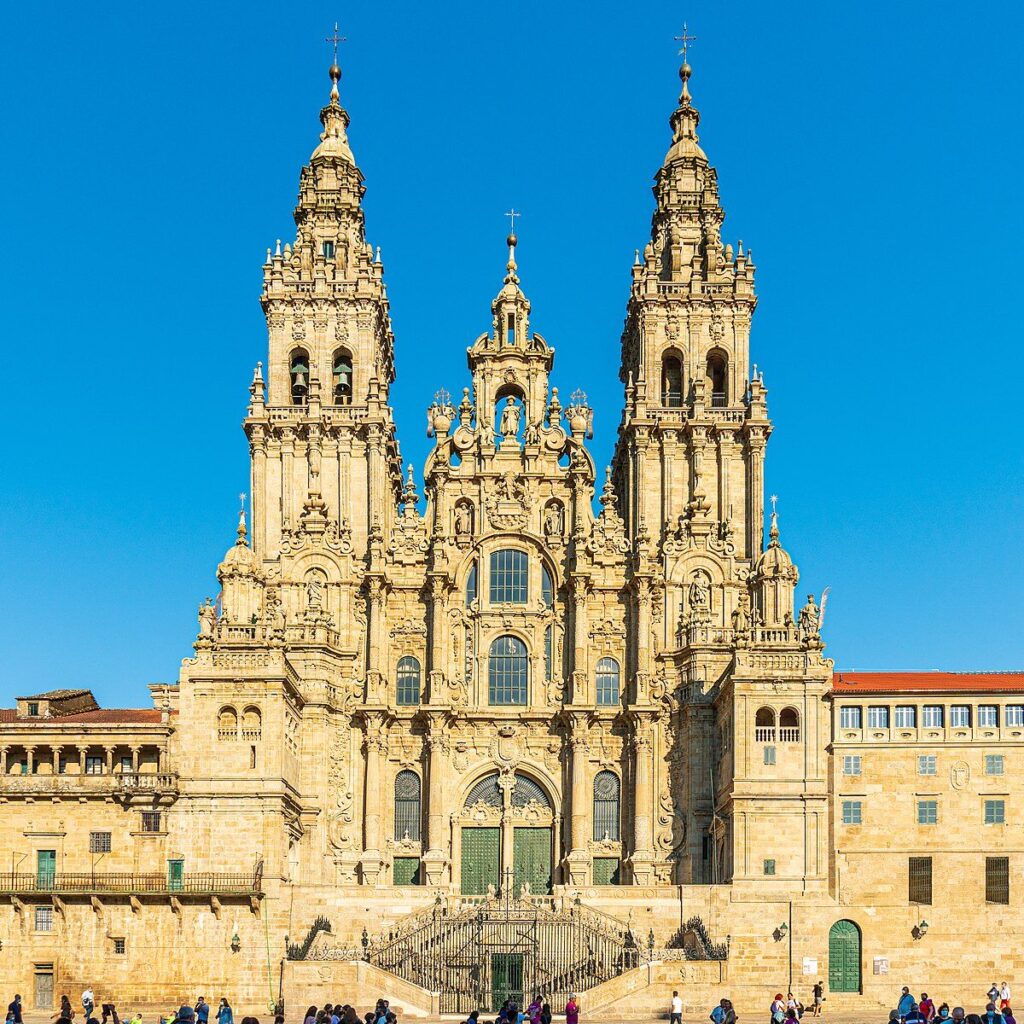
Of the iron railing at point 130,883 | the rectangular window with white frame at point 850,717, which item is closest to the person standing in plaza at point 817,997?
→ the rectangular window with white frame at point 850,717

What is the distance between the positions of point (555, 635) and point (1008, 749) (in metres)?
20.3

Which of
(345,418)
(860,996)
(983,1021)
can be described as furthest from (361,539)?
(983,1021)

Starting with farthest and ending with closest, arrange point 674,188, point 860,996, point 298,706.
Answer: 1. point 674,188
2. point 298,706
3. point 860,996

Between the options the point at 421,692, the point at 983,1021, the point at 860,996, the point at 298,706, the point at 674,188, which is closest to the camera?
the point at 983,1021

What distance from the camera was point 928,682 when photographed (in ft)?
228

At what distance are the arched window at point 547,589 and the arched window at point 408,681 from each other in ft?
21.2

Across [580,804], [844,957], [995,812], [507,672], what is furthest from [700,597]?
[844,957]

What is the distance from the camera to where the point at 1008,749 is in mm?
67500

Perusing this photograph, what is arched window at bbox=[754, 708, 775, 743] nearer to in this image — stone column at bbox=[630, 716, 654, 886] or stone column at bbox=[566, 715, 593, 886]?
stone column at bbox=[630, 716, 654, 886]

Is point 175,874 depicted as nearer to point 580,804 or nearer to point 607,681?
point 580,804

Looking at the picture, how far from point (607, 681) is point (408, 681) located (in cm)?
894

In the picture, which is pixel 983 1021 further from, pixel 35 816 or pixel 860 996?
pixel 35 816

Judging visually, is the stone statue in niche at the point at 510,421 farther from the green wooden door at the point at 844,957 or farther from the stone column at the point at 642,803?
the green wooden door at the point at 844,957

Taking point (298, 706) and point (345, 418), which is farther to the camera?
point (345, 418)
